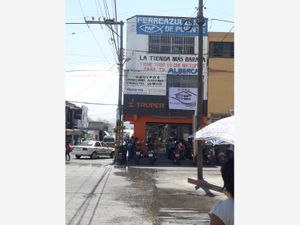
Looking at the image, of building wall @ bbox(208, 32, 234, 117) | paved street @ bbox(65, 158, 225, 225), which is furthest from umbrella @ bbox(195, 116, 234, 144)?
building wall @ bbox(208, 32, 234, 117)

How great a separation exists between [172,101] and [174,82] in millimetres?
1380

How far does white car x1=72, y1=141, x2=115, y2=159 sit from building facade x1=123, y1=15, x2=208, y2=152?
110 inches

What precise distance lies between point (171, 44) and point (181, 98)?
389cm

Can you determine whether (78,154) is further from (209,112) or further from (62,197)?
(62,197)

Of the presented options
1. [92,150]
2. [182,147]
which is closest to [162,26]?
[182,147]

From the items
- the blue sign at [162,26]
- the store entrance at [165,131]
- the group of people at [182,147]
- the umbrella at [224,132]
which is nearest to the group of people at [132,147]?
the group of people at [182,147]

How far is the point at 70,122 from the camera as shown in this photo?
5506 centimetres

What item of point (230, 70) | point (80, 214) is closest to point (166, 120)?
point (230, 70)

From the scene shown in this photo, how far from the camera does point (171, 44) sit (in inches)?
1330

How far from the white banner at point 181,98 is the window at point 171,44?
→ 2.73 metres

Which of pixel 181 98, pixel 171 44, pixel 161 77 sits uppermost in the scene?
pixel 171 44

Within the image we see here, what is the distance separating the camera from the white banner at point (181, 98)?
32.4 m

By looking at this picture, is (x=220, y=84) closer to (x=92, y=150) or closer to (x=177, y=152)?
(x=177, y=152)

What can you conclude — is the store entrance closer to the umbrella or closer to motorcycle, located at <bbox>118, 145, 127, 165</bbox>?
motorcycle, located at <bbox>118, 145, 127, 165</bbox>
